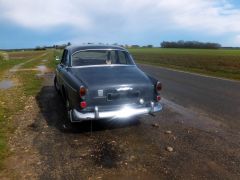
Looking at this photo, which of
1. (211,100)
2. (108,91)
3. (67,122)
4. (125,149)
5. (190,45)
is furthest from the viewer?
(190,45)

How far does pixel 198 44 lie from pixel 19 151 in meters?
113

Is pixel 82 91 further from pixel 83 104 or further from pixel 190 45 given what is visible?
pixel 190 45

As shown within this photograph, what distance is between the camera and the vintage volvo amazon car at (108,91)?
6188mm

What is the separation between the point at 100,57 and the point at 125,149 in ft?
10.5

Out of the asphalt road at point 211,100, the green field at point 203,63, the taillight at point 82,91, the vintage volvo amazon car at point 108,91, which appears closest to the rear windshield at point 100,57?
the vintage volvo amazon car at point 108,91

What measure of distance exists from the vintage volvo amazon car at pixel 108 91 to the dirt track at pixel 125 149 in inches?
17.3

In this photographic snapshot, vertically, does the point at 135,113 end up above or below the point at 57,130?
above

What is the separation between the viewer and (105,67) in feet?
24.3

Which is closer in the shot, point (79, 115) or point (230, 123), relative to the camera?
point (79, 115)

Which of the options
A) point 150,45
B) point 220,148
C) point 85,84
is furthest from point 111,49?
point 150,45

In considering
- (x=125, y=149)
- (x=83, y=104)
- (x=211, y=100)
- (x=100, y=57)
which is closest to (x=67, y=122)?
(x=83, y=104)

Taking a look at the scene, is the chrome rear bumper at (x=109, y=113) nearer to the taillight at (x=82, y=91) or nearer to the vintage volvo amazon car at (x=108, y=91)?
the vintage volvo amazon car at (x=108, y=91)

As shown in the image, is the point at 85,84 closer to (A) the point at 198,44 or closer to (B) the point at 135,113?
(B) the point at 135,113

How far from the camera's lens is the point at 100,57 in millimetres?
7984
